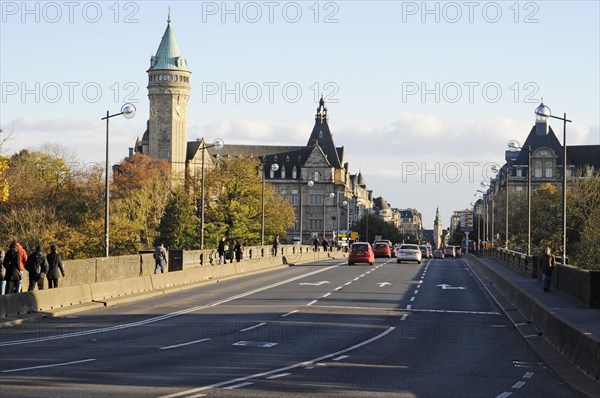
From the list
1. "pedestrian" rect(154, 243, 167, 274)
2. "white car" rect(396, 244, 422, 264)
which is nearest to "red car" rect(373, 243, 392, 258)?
"white car" rect(396, 244, 422, 264)

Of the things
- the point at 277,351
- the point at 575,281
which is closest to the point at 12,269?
the point at 277,351

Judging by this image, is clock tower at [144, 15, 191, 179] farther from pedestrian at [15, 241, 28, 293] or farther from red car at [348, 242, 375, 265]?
pedestrian at [15, 241, 28, 293]

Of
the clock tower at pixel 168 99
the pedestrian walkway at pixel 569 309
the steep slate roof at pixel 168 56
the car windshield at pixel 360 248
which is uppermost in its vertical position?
the steep slate roof at pixel 168 56

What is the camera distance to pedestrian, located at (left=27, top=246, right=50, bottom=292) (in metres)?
31.9

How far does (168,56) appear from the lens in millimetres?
180125

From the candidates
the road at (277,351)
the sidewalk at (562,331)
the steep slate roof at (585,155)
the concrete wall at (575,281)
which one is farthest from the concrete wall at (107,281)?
the steep slate roof at (585,155)

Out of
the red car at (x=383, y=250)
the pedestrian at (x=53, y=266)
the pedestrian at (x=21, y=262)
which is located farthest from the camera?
the red car at (x=383, y=250)

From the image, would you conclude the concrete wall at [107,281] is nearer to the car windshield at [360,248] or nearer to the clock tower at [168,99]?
the car windshield at [360,248]

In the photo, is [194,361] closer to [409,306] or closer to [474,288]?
[409,306]

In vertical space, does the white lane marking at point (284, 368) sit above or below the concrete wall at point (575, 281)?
below

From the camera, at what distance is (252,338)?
23547 mm

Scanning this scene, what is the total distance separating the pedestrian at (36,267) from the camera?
31.9 m

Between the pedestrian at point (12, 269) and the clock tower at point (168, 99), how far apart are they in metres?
149

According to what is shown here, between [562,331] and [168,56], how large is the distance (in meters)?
164
